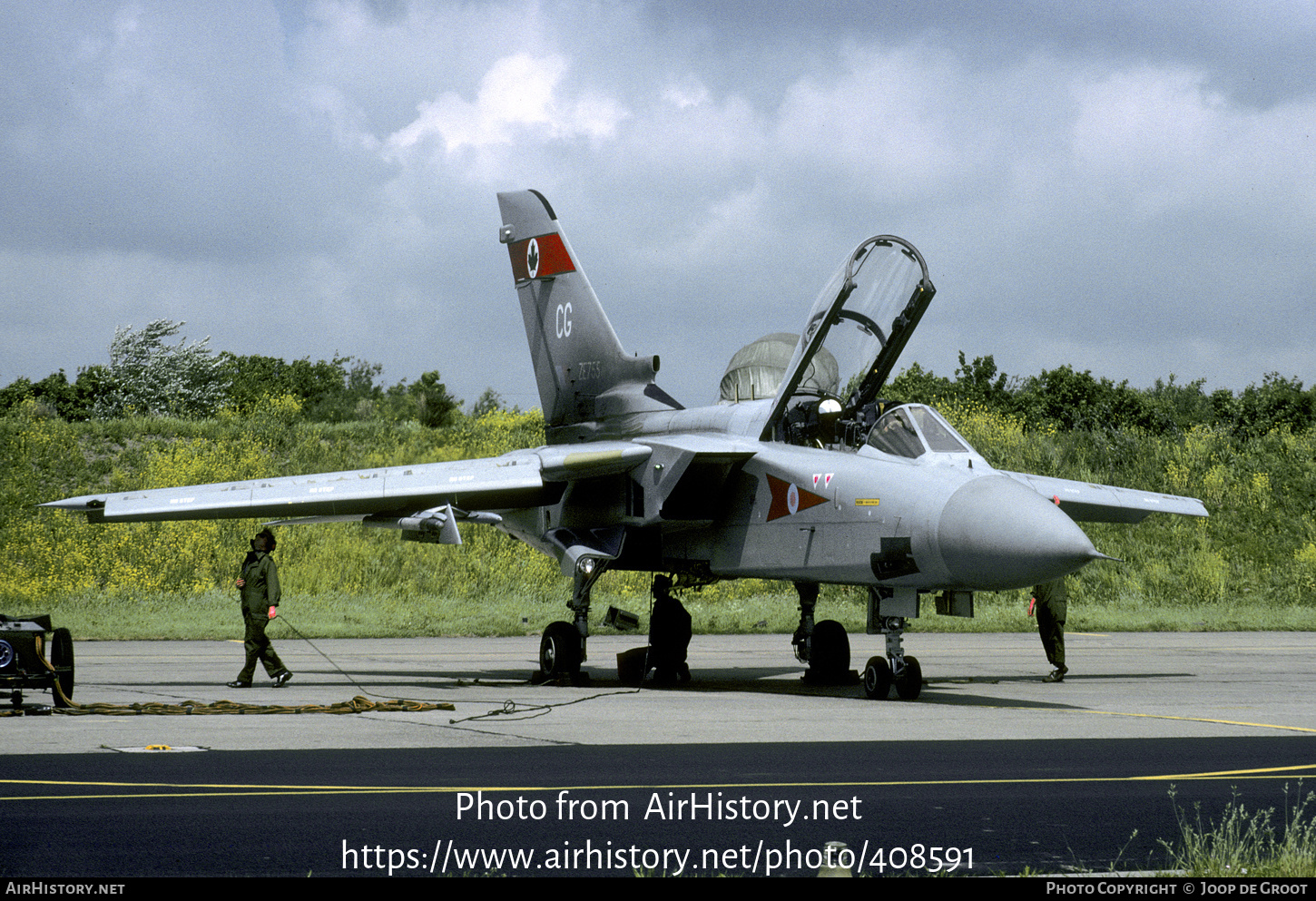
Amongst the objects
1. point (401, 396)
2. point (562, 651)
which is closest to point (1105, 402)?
point (401, 396)

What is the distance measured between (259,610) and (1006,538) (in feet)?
30.1

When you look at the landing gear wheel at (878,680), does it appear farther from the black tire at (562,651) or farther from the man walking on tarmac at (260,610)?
the man walking on tarmac at (260,610)

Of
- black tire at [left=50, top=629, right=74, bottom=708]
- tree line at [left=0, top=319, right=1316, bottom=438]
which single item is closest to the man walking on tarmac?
black tire at [left=50, top=629, right=74, bottom=708]

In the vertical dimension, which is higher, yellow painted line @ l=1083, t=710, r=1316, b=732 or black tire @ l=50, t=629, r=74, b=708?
black tire @ l=50, t=629, r=74, b=708

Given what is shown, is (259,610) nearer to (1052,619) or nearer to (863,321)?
(863,321)

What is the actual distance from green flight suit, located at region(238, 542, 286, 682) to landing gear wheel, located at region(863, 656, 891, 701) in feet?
22.9

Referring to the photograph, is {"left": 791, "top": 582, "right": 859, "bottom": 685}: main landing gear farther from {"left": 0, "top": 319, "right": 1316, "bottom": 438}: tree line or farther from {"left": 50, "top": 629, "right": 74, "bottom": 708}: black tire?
{"left": 0, "top": 319, "right": 1316, "bottom": 438}: tree line

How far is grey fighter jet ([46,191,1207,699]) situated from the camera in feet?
42.0

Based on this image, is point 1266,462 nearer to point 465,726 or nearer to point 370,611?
point 370,611

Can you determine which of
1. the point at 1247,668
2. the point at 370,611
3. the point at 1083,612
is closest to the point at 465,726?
the point at 1247,668

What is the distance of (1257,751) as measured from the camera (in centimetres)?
1001

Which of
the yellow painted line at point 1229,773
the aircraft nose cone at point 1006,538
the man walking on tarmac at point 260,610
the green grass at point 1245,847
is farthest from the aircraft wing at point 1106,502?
the green grass at point 1245,847

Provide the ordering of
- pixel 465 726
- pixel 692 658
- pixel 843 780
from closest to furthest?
pixel 843 780, pixel 465 726, pixel 692 658
